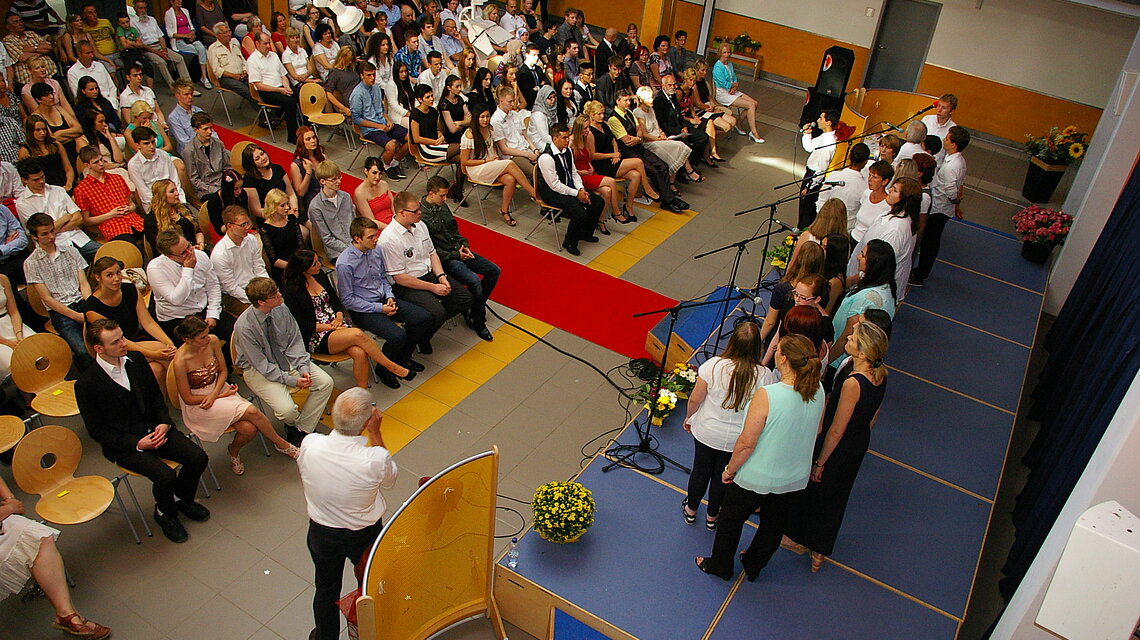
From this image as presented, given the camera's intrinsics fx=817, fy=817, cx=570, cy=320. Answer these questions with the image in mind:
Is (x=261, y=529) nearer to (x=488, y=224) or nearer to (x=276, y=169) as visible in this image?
(x=276, y=169)

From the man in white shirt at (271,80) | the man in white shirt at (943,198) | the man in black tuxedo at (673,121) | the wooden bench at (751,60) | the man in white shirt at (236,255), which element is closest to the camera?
the man in white shirt at (236,255)

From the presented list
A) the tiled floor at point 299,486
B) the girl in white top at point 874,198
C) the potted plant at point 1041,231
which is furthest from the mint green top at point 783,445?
the potted plant at point 1041,231

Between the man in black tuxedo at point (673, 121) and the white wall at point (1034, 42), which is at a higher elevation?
the white wall at point (1034, 42)

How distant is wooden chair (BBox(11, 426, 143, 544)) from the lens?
433 centimetres

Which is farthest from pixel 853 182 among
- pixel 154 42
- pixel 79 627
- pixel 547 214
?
pixel 154 42

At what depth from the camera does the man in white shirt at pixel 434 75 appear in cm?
959

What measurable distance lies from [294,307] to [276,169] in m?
2.10

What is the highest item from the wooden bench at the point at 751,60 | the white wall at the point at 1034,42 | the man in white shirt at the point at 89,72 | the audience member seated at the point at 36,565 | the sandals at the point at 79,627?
the white wall at the point at 1034,42

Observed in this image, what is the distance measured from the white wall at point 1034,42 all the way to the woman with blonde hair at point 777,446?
10.7 meters

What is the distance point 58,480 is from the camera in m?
4.53

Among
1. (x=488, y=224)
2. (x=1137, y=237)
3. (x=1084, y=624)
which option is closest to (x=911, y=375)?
(x=1137, y=237)

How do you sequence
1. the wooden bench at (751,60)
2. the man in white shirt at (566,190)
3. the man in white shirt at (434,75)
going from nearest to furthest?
the man in white shirt at (566,190), the man in white shirt at (434,75), the wooden bench at (751,60)

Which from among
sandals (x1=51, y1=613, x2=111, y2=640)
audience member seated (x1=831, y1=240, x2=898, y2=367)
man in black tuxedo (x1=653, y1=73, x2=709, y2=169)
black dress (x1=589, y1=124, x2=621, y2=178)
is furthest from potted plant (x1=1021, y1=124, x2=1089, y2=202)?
sandals (x1=51, y1=613, x2=111, y2=640)

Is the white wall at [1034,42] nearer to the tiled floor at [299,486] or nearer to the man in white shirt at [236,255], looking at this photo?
the tiled floor at [299,486]
